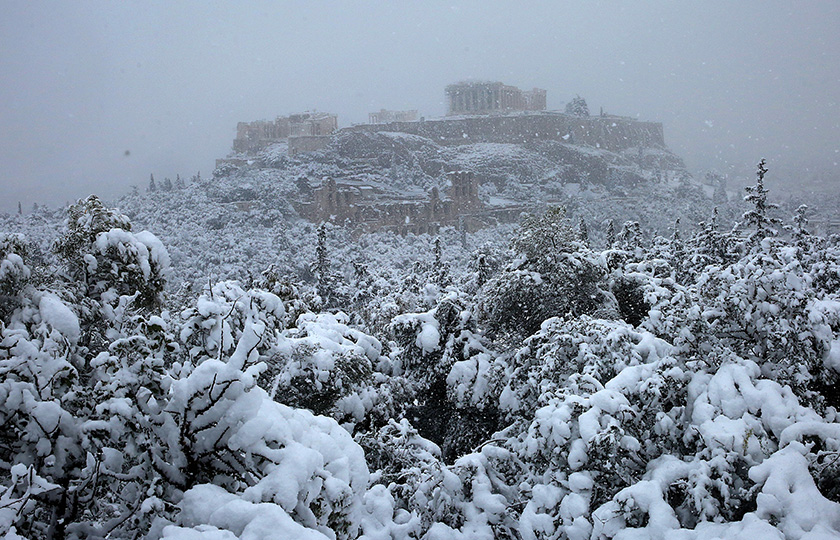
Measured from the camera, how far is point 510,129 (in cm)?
7662

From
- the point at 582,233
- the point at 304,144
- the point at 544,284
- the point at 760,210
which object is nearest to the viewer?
the point at 544,284

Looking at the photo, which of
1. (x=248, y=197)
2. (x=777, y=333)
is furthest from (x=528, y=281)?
(x=248, y=197)

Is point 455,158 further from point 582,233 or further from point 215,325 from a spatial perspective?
point 215,325

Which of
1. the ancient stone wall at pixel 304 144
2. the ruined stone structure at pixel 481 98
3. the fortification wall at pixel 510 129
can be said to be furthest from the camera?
the ruined stone structure at pixel 481 98

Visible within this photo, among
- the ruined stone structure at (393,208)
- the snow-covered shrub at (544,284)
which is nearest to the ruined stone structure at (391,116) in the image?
the ruined stone structure at (393,208)

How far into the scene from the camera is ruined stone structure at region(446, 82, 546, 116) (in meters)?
85.0

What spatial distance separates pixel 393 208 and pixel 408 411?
4347cm

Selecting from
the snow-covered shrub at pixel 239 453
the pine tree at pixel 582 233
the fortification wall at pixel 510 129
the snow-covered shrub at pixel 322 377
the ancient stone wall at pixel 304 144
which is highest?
the fortification wall at pixel 510 129

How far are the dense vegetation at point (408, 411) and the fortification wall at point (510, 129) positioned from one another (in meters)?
65.9

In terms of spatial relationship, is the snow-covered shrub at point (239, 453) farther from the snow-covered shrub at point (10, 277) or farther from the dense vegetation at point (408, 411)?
the snow-covered shrub at point (10, 277)

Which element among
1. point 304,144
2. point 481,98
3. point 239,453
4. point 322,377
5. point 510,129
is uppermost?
point 481,98

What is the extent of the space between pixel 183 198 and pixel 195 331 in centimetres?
5726

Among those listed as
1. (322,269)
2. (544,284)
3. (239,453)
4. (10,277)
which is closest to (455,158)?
(322,269)

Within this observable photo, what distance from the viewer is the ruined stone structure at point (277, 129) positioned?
249ft
